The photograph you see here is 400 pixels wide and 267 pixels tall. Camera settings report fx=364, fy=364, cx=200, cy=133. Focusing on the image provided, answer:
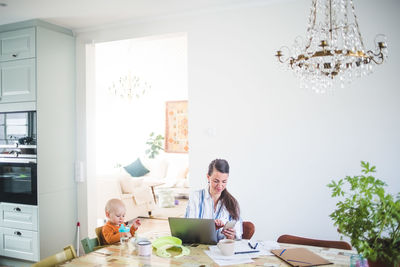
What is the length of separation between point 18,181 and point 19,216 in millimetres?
365

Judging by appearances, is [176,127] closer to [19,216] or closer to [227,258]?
[19,216]

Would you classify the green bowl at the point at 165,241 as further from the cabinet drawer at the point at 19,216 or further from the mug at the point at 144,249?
the cabinet drawer at the point at 19,216

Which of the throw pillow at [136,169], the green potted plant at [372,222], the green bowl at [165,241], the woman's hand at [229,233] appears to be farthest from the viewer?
the throw pillow at [136,169]

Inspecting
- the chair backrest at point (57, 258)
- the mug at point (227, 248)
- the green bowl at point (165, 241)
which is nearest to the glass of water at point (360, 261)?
the mug at point (227, 248)

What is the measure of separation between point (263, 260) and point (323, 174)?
4.87 ft

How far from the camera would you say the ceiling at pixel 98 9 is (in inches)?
132

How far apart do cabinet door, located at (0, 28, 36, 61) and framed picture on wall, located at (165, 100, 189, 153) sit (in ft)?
14.6

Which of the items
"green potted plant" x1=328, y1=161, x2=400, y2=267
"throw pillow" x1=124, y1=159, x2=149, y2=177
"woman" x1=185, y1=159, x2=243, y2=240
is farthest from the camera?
"throw pillow" x1=124, y1=159, x2=149, y2=177

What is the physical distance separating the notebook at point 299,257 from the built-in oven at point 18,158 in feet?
8.96

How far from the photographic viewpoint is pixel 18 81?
385 centimetres

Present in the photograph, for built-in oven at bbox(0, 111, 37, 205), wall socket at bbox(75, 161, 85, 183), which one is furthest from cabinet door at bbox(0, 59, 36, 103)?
wall socket at bbox(75, 161, 85, 183)

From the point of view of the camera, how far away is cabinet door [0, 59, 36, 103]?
3766mm

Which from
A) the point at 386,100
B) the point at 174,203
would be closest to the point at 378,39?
the point at 386,100

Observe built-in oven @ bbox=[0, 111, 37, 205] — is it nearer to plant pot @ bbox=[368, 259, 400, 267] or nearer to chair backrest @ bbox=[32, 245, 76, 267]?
chair backrest @ bbox=[32, 245, 76, 267]
